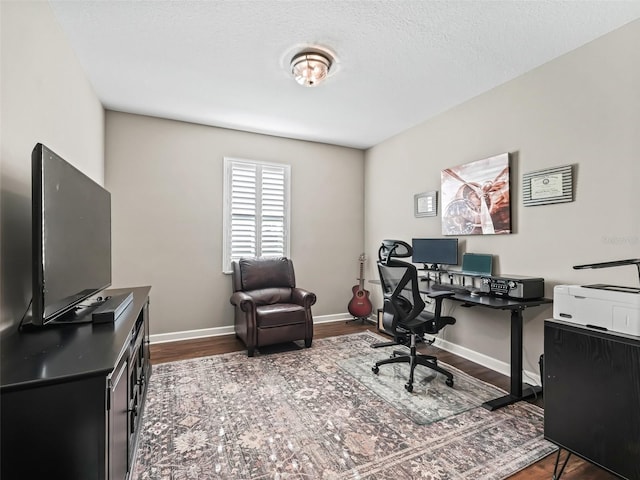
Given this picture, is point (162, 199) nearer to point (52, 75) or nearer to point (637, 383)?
point (52, 75)

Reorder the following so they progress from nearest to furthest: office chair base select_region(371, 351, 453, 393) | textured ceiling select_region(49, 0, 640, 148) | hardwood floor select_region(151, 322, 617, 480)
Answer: hardwood floor select_region(151, 322, 617, 480)
textured ceiling select_region(49, 0, 640, 148)
office chair base select_region(371, 351, 453, 393)

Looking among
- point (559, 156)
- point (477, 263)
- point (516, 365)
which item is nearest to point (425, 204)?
point (477, 263)

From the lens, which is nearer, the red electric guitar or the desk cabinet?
the desk cabinet

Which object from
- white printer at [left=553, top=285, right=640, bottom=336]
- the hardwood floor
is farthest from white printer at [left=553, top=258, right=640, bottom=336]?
the hardwood floor

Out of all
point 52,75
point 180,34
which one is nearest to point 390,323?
point 180,34

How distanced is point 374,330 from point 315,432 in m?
2.42

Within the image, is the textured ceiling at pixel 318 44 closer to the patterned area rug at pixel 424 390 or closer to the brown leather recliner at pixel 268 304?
the brown leather recliner at pixel 268 304

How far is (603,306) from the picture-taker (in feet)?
5.44

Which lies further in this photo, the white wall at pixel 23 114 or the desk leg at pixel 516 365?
the desk leg at pixel 516 365

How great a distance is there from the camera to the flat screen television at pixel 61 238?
126cm

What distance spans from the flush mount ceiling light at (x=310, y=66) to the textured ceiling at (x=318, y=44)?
78 mm

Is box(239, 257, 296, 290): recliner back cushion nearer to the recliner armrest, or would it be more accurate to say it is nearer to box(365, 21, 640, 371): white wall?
the recliner armrest

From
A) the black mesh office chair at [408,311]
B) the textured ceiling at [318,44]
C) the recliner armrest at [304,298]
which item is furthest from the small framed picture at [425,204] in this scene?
the recliner armrest at [304,298]

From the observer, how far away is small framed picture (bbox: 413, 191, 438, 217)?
3.71m
